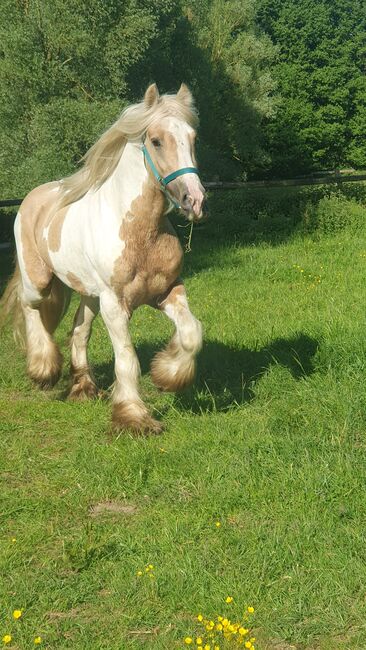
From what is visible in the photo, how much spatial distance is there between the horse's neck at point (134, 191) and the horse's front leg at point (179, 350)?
0.60m

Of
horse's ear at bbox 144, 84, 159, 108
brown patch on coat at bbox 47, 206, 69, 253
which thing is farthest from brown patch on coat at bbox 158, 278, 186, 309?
horse's ear at bbox 144, 84, 159, 108

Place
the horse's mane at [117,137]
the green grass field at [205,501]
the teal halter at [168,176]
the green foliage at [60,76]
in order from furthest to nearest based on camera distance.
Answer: the green foliage at [60,76], the horse's mane at [117,137], the teal halter at [168,176], the green grass field at [205,501]

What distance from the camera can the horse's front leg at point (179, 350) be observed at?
581 cm

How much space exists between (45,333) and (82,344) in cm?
36

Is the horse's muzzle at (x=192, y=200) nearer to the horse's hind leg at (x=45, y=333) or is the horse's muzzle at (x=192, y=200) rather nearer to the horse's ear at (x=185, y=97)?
the horse's ear at (x=185, y=97)

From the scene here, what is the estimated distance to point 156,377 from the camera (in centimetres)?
598

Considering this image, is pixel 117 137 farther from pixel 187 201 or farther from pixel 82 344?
pixel 82 344

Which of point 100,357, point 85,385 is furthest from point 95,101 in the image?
point 85,385

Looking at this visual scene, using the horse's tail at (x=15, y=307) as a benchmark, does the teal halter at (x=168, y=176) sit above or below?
above

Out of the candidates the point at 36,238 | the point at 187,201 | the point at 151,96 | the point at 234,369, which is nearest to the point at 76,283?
the point at 36,238

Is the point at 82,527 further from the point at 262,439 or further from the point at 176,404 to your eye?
the point at 176,404

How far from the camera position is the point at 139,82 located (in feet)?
74.2

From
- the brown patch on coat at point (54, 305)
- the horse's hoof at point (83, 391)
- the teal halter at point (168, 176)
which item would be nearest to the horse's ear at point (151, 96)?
the teal halter at point (168, 176)

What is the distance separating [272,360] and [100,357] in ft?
7.75
